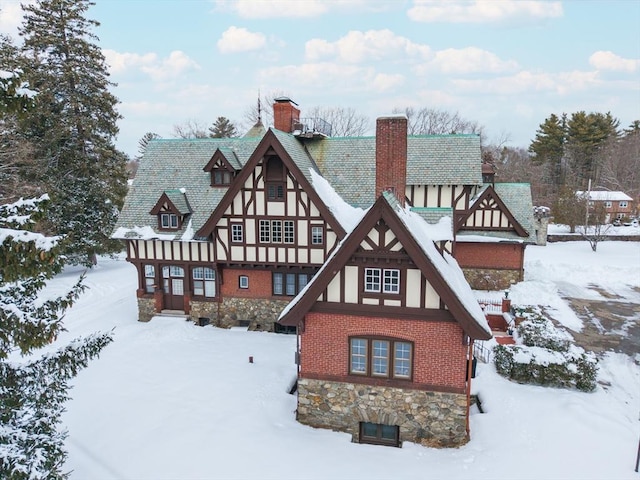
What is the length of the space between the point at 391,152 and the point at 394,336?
607 centimetres

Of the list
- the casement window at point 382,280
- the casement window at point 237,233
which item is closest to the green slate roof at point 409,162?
the casement window at point 237,233

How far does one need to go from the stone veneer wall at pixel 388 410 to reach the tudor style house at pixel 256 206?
764 cm

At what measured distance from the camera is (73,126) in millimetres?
29359

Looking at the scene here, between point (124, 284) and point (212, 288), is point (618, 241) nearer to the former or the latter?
point (212, 288)

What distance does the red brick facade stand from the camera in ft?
91.7

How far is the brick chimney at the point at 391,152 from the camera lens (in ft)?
47.0

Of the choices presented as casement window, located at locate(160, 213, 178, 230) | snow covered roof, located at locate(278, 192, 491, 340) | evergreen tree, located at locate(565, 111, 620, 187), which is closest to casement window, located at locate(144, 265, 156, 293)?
casement window, located at locate(160, 213, 178, 230)

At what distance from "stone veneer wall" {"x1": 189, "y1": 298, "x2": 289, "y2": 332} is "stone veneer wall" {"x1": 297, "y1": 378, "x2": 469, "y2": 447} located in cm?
832

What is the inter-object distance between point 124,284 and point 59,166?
9430 millimetres

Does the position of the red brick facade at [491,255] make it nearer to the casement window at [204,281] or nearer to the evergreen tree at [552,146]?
the casement window at [204,281]

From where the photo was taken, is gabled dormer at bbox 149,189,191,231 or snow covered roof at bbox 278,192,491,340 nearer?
snow covered roof at bbox 278,192,491,340

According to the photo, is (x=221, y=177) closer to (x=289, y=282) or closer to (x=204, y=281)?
(x=204, y=281)

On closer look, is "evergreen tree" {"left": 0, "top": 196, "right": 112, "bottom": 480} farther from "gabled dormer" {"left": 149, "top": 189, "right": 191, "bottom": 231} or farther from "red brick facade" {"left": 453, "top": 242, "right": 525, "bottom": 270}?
"red brick facade" {"left": 453, "top": 242, "right": 525, "bottom": 270}

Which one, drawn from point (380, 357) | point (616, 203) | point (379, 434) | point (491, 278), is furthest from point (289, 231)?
point (616, 203)
